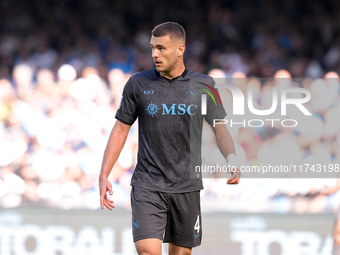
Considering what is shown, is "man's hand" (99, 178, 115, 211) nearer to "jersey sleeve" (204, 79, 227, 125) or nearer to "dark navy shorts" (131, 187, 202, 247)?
"dark navy shorts" (131, 187, 202, 247)

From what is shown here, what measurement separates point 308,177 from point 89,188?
2.38m

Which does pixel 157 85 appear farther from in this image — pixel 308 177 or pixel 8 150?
pixel 8 150

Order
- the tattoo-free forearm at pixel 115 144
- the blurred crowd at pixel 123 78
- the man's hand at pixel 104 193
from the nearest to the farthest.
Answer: the man's hand at pixel 104 193 → the tattoo-free forearm at pixel 115 144 → the blurred crowd at pixel 123 78

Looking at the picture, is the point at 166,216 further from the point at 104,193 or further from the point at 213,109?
the point at 213,109

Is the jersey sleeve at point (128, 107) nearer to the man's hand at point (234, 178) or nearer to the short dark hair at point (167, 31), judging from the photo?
the short dark hair at point (167, 31)

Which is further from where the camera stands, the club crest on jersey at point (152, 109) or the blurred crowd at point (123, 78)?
the blurred crowd at point (123, 78)

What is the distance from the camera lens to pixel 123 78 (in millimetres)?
5832

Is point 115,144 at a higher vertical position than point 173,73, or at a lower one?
lower

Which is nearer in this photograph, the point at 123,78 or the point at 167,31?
the point at 167,31

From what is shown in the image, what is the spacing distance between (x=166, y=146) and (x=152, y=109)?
0.24 metres

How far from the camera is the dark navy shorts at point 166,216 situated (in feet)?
9.56

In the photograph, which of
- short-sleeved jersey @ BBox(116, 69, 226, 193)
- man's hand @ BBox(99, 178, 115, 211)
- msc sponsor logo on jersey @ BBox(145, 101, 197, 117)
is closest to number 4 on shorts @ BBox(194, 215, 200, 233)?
short-sleeved jersey @ BBox(116, 69, 226, 193)

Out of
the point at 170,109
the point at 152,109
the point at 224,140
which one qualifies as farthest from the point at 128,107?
the point at 224,140

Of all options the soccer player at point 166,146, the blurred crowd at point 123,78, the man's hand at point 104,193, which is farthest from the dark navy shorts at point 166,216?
the blurred crowd at point 123,78
